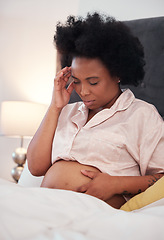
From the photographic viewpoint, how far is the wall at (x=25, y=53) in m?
2.87

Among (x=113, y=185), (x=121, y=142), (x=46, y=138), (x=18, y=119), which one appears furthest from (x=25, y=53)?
(x=113, y=185)

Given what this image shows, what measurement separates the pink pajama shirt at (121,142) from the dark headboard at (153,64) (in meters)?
0.44

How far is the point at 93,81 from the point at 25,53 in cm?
189

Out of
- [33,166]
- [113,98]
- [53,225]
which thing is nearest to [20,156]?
[33,166]

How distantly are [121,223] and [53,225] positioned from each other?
12cm

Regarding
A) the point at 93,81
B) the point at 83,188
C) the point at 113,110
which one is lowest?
the point at 83,188

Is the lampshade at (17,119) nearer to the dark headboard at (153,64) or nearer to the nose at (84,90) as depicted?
the dark headboard at (153,64)

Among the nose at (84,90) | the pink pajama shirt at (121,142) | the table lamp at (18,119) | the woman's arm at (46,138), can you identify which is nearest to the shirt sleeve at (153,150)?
the pink pajama shirt at (121,142)

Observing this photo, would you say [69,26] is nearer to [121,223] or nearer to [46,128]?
[46,128]

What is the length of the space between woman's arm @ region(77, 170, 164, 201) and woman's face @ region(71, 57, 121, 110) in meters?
0.30

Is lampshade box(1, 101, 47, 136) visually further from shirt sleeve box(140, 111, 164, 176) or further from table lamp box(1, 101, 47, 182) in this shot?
shirt sleeve box(140, 111, 164, 176)

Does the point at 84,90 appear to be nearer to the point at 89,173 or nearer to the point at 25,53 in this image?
the point at 89,173

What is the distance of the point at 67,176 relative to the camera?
3.77ft

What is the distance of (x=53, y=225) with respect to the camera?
1.95 ft
